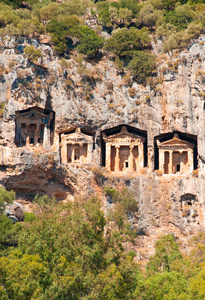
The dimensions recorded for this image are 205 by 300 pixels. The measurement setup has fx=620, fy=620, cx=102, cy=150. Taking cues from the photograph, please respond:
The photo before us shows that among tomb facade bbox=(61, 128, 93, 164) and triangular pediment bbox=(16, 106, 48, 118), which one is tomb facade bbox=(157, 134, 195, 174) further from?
triangular pediment bbox=(16, 106, 48, 118)

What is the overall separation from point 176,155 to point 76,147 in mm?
10600

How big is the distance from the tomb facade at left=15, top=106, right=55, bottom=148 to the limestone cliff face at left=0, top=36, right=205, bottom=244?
2.78 ft

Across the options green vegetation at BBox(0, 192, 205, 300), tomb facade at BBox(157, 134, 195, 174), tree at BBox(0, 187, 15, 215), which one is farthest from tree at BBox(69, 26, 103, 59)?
green vegetation at BBox(0, 192, 205, 300)

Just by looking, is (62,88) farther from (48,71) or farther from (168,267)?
(168,267)

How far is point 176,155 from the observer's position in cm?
6550

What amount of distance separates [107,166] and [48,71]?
11649mm

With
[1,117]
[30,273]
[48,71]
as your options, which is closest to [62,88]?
[48,71]

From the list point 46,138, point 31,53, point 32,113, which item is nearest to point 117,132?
point 46,138

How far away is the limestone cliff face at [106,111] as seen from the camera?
200 ft

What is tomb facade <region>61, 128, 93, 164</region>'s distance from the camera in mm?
63656

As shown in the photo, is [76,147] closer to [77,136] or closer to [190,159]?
[77,136]

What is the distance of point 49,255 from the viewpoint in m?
40.2

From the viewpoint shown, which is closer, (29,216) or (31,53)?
(29,216)

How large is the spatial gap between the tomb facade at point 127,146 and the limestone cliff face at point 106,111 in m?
1.08
